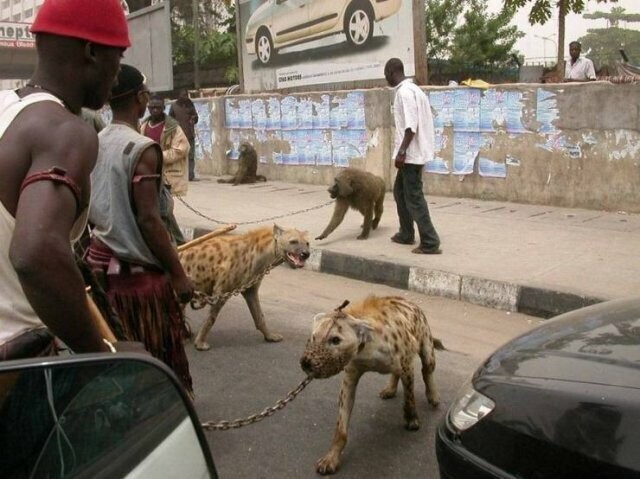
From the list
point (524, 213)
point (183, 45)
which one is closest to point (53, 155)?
point (524, 213)

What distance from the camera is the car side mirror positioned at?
48.9 inches

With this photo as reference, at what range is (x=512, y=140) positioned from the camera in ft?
30.9

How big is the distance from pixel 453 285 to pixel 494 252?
972mm

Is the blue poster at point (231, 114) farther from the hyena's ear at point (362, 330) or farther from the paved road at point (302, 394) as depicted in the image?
the hyena's ear at point (362, 330)

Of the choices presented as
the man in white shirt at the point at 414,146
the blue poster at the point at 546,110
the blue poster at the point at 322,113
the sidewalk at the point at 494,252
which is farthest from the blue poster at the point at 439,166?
the man in white shirt at the point at 414,146

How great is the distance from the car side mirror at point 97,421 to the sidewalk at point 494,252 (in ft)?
15.3

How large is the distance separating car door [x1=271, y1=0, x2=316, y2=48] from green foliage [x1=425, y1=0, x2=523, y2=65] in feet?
36.4

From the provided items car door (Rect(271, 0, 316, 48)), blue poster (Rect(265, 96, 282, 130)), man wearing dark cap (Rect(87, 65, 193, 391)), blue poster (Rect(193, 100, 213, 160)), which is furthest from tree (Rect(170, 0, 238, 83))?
man wearing dark cap (Rect(87, 65, 193, 391))

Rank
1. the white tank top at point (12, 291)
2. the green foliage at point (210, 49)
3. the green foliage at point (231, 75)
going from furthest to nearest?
the green foliage at point (210, 49), the green foliage at point (231, 75), the white tank top at point (12, 291)

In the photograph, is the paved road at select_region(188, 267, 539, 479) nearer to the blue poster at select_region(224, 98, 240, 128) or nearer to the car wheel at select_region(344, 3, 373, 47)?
the car wheel at select_region(344, 3, 373, 47)

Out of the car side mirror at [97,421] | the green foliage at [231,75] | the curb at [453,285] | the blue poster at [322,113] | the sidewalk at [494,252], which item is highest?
the green foliage at [231,75]

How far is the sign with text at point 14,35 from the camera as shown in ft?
66.8

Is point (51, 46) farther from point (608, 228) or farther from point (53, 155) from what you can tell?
point (608, 228)

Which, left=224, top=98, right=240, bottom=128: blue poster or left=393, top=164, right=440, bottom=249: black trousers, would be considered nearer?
left=393, top=164, right=440, bottom=249: black trousers
